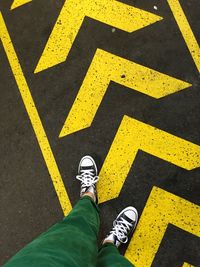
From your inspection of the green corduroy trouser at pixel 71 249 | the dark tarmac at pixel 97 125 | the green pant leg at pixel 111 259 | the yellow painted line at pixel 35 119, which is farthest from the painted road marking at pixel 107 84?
the green pant leg at pixel 111 259

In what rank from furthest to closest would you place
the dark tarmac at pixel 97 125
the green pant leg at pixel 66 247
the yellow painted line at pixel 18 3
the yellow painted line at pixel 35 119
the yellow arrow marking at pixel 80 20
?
1. the yellow painted line at pixel 18 3
2. the yellow arrow marking at pixel 80 20
3. the yellow painted line at pixel 35 119
4. the dark tarmac at pixel 97 125
5. the green pant leg at pixel 66 247

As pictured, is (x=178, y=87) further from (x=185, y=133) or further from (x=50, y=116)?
(x=50, y=116)

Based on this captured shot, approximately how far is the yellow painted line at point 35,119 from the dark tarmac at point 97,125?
0.12ft

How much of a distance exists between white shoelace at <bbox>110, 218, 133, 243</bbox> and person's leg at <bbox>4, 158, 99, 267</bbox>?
48cm

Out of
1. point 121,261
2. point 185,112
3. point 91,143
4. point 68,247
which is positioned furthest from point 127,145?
point 68,247

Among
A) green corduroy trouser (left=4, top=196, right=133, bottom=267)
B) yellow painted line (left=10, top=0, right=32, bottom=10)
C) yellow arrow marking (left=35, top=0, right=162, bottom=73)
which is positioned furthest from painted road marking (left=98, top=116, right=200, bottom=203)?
→ yellow painted line (left=10, top=0, right=32, bottom=10)

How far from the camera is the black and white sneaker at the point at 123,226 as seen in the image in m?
3.14

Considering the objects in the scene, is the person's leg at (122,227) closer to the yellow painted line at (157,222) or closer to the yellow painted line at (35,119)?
the yellow painted line at (157,222)

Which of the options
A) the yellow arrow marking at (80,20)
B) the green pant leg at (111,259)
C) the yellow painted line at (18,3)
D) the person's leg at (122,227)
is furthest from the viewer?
the yellow painted line at (18,3)

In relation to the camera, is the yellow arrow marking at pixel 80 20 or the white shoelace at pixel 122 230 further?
the yellow arrow marking at pixel 80 20

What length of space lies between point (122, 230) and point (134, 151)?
666 mm

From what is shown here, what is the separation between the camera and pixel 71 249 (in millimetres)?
2121

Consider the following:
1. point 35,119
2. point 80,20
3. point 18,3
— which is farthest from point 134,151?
point 18,3

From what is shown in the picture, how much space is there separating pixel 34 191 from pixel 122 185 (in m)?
0.77
